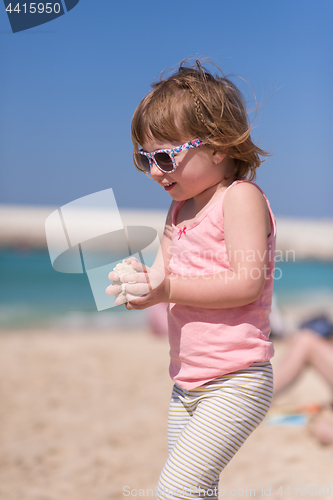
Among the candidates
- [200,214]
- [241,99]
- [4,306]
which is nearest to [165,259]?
[200,214]

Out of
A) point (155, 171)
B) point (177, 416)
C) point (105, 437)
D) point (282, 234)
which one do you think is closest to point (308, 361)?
point (105, 437)

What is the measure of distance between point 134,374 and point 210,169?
4220 millimetres

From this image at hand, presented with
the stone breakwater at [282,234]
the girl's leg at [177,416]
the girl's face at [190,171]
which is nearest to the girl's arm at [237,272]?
the girl's face at [190,171]

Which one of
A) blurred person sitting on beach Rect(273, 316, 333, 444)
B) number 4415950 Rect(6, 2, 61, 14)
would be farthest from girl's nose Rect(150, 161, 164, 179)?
blurred person sitting on beach Rect(273, 316, 333, 444)

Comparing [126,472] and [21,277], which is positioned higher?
[126,472]

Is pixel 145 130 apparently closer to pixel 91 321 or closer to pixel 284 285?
pixel 91 321

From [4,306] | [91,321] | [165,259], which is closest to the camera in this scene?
[165,259]

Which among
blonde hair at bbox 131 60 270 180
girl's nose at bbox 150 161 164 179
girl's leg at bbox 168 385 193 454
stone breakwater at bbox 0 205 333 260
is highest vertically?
blonde hair at bbox 131 60 270 180

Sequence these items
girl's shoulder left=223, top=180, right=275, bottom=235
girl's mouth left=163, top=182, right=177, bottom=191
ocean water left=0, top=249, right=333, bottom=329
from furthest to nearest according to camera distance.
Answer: ocean water left=0, top=249, right=333, bottom=329
girl's mouth left=163, top=182, right=177, bottom=191
girl's shoulder left=223, top=180, right=275, bottom=235

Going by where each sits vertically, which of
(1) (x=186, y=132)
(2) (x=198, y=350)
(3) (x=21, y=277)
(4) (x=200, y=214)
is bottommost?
(3) (x=21, y=277)

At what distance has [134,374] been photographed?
5262 mm

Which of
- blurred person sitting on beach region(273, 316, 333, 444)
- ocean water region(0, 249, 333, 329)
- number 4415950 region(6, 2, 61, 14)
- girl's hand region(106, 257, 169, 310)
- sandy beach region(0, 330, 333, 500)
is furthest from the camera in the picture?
ocean water region(0, 249, 333, 329)

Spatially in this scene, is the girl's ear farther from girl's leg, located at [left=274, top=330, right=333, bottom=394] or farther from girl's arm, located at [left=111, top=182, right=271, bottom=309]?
girl's leg, located at [left=274, top=330, right=333, bottom=394]

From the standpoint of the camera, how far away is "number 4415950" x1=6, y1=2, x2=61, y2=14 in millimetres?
2385
